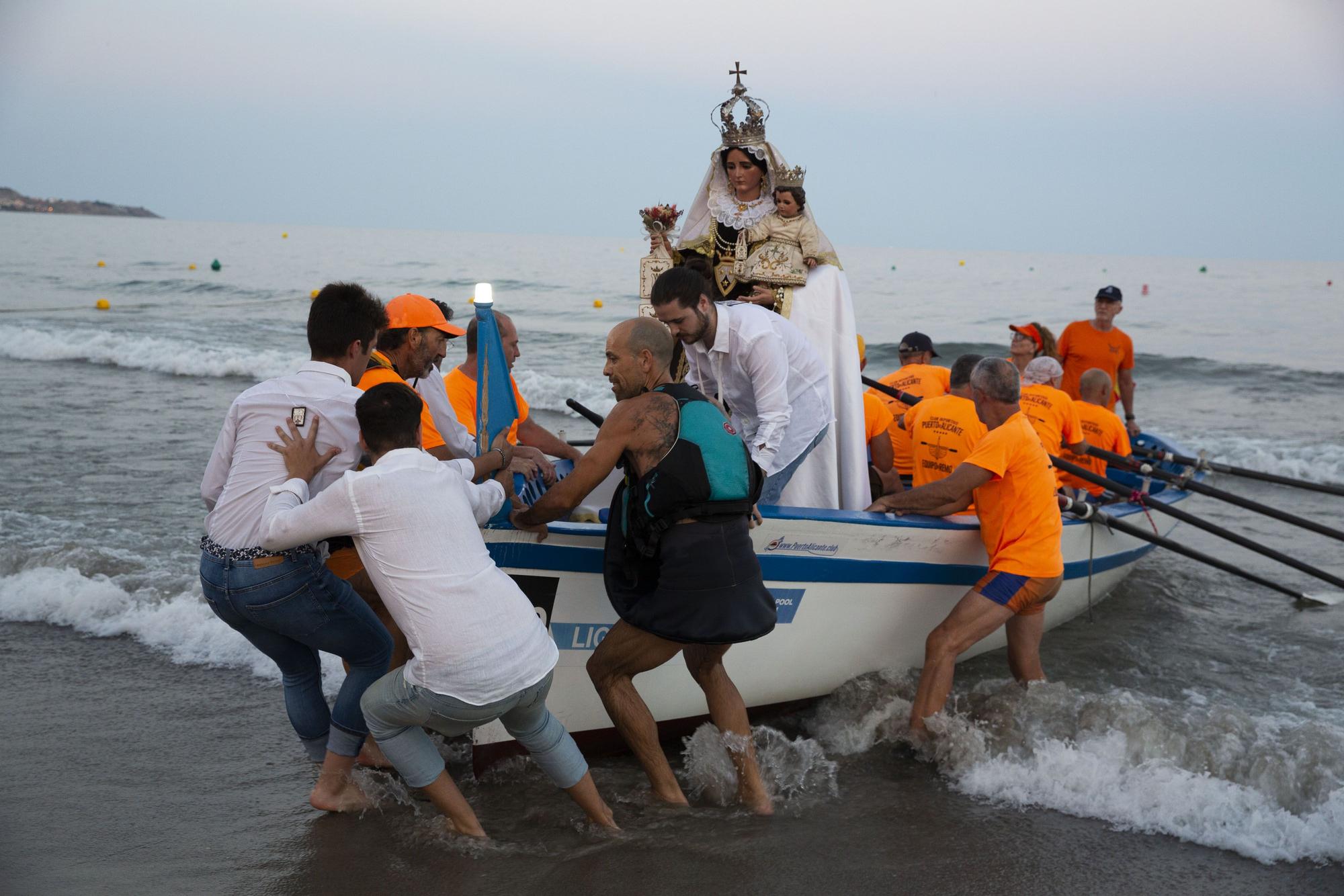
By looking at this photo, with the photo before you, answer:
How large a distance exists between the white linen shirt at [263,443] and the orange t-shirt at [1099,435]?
517 cm

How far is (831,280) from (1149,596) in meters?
4.55

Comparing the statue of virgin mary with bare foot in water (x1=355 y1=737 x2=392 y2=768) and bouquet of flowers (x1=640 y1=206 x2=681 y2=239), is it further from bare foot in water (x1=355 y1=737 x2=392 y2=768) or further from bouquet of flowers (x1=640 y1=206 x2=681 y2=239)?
bare foot in water (x1=355 y1=737 x2=392 y2=768)

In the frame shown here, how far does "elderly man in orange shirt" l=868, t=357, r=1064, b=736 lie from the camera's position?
488 centimetres

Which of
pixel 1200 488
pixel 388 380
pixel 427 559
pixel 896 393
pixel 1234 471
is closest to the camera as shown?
pixel 427 559

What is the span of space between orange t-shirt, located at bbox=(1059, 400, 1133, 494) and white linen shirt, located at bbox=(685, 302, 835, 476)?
115 inches

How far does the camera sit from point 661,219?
19.3ft

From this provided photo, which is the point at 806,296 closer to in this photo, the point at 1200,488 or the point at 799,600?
the point at 799,600

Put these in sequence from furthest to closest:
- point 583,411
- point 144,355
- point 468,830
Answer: point 144,355 < point 583,411 < point 468,830

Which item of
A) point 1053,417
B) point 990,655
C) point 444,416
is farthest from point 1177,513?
point 444,416

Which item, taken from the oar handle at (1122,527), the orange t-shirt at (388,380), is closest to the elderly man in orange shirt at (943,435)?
the oar handle at (1122,527)

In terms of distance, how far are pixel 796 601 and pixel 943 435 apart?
1424 mm

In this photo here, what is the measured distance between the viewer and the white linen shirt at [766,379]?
4.58 m

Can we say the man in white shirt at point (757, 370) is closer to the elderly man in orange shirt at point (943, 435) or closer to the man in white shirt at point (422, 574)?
the elderly man in orange shirt at point (943, 435)

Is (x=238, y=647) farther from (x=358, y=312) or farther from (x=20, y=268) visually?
(x=20, y=268)
